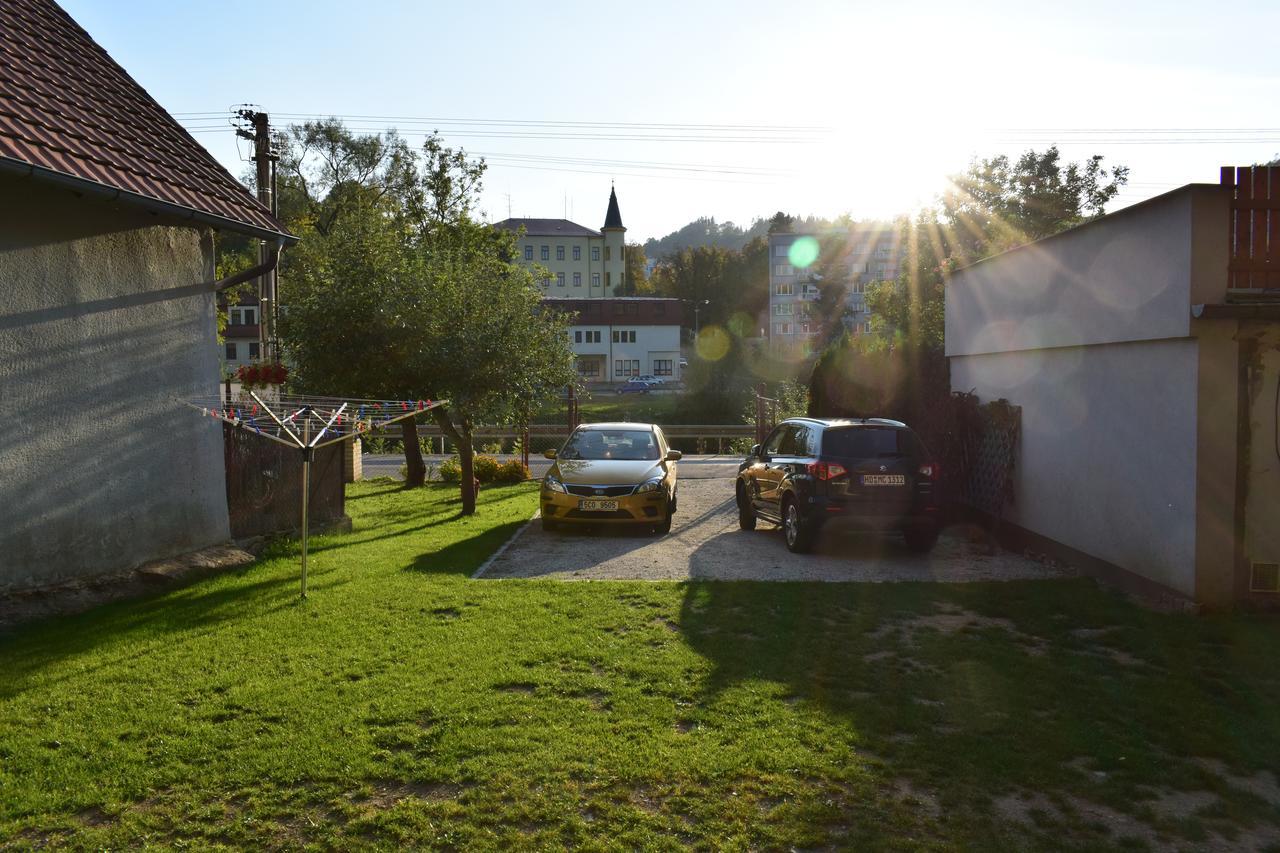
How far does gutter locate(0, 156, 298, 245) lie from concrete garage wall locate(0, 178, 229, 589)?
462 millimetres

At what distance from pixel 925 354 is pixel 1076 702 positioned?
1092 centimetres

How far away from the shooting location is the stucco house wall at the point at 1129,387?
26.2 feet

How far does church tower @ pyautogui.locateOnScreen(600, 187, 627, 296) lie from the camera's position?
10544cm

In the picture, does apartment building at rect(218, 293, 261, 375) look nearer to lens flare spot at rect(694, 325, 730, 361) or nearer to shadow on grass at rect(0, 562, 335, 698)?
lens flare spot at rect(694, 325, 730, 361)

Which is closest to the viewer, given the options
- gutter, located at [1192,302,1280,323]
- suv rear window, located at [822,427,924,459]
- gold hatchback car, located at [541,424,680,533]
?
gutter, located at [1192,302,1280,323]

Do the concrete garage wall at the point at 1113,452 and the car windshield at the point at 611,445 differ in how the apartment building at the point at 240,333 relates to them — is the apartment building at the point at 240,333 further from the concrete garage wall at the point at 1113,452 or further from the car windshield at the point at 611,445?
the concrete garage wall at the point at 1113,452

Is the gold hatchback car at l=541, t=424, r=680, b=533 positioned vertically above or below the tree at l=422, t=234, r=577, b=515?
below

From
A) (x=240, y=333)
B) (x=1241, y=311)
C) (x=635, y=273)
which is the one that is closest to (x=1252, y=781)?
(x=1241, y=311)

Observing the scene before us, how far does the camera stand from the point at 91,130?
8.69 m

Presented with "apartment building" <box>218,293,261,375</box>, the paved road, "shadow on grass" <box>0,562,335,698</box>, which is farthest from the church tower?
"shadow on grass" <box>0,562,335,698</box>

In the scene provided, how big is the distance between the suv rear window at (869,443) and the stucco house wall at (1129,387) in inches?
61.6

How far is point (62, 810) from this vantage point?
4.37 metres

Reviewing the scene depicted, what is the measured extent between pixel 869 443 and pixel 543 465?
14.7m

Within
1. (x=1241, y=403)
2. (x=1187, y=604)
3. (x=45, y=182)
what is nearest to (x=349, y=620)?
(x=45, y=182)
